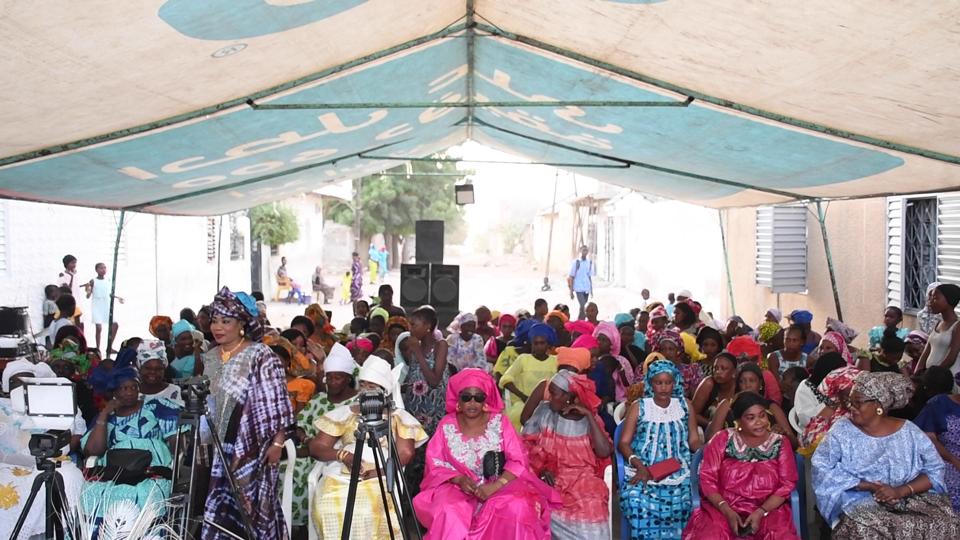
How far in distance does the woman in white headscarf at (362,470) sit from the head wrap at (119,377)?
3.47ft

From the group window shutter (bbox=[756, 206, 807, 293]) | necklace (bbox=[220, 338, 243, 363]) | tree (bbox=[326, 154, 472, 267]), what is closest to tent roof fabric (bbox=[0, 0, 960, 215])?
necklace (bbox=[220, 338, 243, 363])

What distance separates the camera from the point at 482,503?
178 inches

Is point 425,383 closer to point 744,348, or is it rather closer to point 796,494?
point 744,348

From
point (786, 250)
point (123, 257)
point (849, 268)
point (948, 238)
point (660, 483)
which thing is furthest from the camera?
point (123, 257)

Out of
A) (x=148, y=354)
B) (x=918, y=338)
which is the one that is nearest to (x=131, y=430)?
(x=148, y=354)

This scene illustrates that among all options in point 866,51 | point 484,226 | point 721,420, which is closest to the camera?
point 866,51

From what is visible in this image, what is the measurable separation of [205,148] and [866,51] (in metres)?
5.18

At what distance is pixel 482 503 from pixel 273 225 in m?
25.5

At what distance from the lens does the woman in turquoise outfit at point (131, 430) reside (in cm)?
463

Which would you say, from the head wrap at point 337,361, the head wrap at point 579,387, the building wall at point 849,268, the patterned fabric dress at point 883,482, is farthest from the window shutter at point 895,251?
the head wrap at point 337,361

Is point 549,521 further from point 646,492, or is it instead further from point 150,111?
point 150,111

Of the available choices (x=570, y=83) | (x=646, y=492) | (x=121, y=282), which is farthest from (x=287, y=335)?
(x=121, y=282)

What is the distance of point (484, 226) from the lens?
8938cm

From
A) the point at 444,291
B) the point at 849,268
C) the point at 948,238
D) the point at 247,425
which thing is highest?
the point at 948,238
